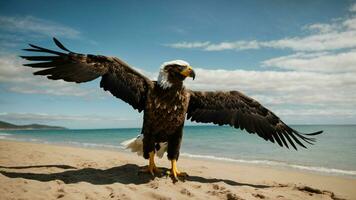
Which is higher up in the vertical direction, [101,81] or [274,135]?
[101,81]

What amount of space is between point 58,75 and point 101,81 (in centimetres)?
74

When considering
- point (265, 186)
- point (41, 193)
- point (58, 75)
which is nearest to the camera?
point (41, 193)

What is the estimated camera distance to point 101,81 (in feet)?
18.3

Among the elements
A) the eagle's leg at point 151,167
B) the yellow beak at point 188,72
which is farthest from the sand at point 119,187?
the yellow beak at point 188,72

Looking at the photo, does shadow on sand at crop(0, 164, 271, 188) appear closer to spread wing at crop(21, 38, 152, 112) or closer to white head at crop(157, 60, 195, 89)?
spread wing at crop(21, 38, 152, 112)

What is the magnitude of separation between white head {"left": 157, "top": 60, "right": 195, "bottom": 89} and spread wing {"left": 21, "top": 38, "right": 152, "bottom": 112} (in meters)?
0.35

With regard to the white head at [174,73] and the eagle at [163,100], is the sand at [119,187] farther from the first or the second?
the white head at [174,73]

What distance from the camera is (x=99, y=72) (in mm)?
5430

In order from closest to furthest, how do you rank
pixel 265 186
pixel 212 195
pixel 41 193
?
1. pixel 41 193
2. pixel 212 195
3. pixel 265 186

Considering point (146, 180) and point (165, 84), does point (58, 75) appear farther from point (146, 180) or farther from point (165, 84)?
point (146, 180)

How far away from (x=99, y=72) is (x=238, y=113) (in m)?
2.81

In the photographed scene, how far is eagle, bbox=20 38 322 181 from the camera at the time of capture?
17.2 ft

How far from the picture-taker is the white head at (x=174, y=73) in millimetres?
5223

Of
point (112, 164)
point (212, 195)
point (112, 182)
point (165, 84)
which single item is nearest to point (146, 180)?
point (112, 182)
